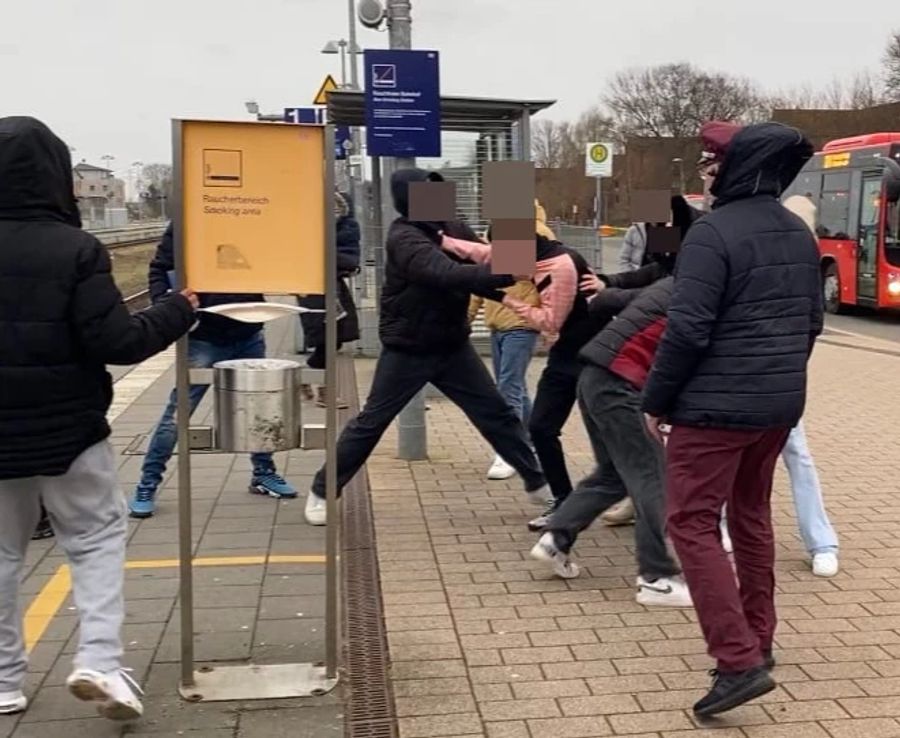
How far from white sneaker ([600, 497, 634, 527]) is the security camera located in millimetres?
6074

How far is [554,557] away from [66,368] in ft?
7.71

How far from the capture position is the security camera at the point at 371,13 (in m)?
10.2

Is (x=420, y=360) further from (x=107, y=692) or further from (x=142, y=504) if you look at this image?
(x=107, y=692)

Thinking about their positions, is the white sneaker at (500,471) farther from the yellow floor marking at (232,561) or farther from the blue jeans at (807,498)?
the blue jeans at (807,498)

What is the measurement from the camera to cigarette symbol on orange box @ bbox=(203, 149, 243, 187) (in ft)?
11.3

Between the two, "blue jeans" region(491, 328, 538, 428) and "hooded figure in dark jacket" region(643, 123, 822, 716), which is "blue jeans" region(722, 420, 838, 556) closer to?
"hooded figure in dark jacket" region(643, 123, 822, 716)

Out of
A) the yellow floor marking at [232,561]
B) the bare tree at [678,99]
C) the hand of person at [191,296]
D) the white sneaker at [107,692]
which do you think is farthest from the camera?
the bare tree at [678,99]

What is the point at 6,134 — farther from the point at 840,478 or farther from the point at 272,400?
the point at 840,478

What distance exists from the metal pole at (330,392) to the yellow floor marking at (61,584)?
1.18m

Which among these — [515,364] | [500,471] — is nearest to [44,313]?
[500,471]

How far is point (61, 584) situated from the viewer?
4.80 meters

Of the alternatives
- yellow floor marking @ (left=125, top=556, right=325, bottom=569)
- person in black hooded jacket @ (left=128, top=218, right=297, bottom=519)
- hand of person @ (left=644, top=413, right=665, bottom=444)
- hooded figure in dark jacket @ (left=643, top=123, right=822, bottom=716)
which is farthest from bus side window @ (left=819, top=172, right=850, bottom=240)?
hooded figure in dark jacket @ (left=643, top=123, right=822, bottom=716)

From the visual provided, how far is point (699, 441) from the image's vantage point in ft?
11.2

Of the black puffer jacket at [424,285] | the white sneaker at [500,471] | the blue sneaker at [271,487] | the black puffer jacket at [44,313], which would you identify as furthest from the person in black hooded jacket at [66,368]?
the white sneaker at [500,471]
